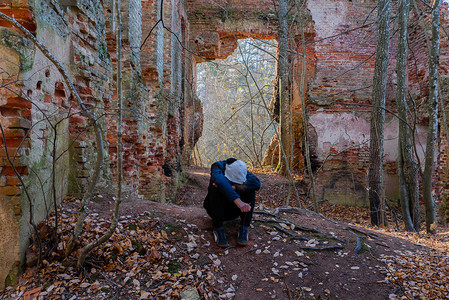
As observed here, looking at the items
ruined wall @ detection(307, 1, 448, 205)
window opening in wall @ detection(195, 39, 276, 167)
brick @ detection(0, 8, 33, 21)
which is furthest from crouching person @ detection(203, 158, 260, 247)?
window opening in wall @ detection(195, 39, 276, 167)

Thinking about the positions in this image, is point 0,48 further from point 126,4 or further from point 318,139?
point 318,139

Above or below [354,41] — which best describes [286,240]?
below

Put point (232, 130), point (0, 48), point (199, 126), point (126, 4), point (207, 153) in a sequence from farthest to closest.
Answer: point (207, 153)
point (232, 130)
point (199, 126)
point (126, 4)
point (0, 48)

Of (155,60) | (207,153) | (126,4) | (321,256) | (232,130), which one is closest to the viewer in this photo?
(321,256)

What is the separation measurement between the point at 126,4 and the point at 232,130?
1164 cm

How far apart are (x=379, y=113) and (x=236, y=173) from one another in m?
4.44

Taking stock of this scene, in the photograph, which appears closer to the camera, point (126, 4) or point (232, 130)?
point (126, 4)

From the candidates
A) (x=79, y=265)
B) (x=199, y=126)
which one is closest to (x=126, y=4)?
(x=79, y=265)

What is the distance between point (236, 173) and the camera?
3572mm

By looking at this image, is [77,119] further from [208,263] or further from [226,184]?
[208,263]

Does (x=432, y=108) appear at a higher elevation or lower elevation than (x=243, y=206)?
higher

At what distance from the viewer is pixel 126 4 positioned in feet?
19.9

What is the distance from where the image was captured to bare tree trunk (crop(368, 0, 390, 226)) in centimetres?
622

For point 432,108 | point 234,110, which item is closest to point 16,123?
point 432,108
